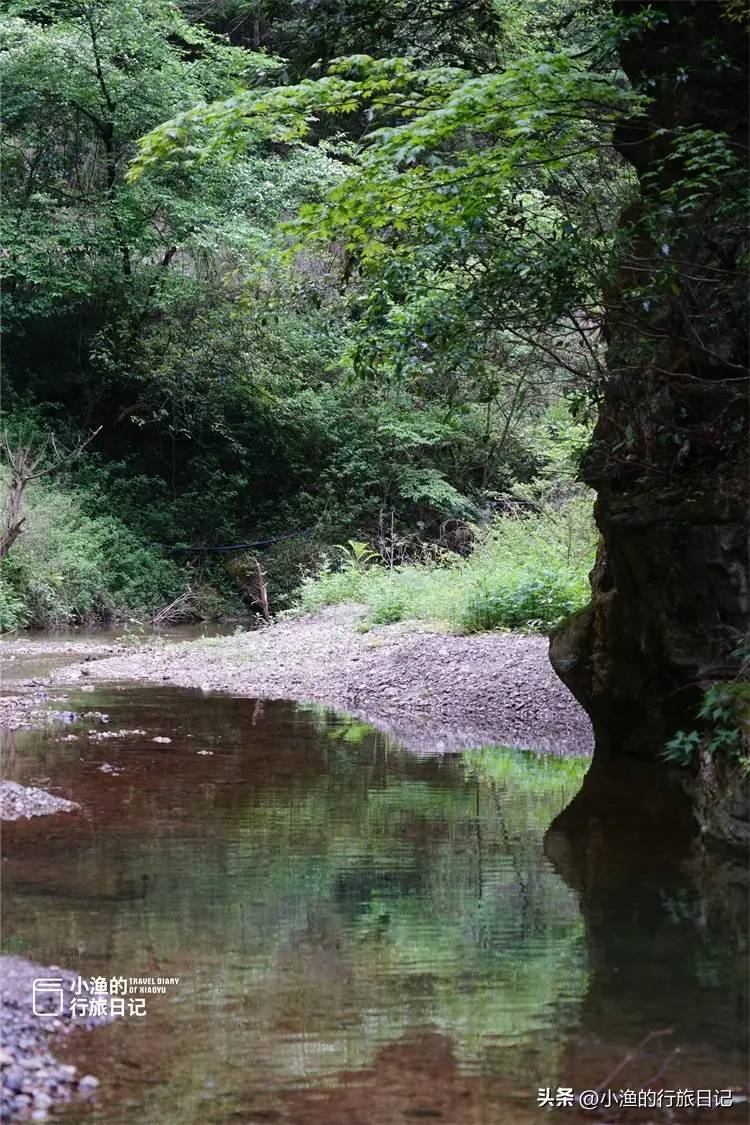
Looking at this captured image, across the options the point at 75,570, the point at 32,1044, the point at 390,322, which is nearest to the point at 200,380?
the point at 75,570

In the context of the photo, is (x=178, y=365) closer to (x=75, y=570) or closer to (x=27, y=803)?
(x=75, y=570)

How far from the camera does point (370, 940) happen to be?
200 inches

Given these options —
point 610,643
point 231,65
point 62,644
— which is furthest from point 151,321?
point 610,643

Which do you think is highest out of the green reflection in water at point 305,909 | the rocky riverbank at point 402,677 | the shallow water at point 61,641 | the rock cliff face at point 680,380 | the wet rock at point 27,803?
the rock cliff face at point 680,380

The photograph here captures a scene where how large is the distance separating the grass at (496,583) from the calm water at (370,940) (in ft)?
20.8

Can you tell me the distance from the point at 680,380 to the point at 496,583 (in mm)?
7418

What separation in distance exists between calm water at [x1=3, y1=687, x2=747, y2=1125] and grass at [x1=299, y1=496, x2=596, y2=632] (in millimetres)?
6342

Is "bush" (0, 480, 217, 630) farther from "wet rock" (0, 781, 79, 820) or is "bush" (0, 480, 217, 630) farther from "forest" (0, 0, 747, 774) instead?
"wet rock" (0, 781, 79, 820)

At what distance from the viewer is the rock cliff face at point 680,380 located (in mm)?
7516

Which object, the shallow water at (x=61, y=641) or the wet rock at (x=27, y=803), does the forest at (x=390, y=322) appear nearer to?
the shallow water at (x=61, y=641)

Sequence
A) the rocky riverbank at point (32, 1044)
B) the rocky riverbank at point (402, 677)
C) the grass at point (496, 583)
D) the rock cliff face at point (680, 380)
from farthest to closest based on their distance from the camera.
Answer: the grass at point (496, 583) → the rocky riverbank at point (402, 677) → the rock cliff face at point (680, 380) → the rocky riverbank at point (32, 1044)

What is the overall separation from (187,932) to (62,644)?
14052mm

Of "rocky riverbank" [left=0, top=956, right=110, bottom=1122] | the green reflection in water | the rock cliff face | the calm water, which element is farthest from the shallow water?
"rocky riverbank" [left=0, top=956, right=110, bottom=1122]

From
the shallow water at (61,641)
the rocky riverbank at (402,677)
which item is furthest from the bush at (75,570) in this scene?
the rocky riverbank at (402,677)
